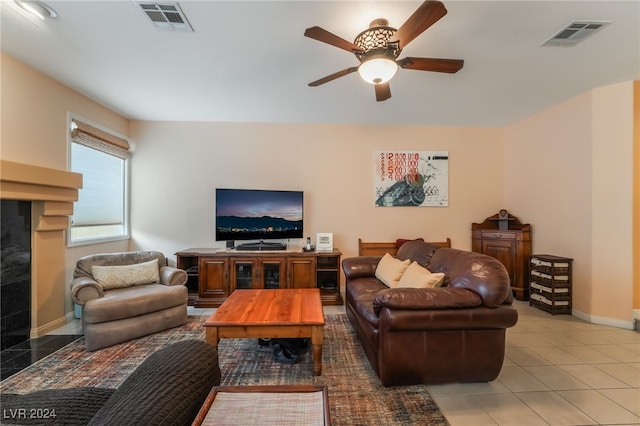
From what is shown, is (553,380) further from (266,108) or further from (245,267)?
(266,108)

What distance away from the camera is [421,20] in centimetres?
172

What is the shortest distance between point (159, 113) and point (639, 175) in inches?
238

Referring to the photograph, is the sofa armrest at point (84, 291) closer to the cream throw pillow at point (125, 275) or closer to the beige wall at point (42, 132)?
the cream throw pillow at point (125, 275)

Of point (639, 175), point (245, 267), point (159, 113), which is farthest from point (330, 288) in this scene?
point (639, 175)

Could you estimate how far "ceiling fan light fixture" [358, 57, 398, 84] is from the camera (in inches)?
77.0

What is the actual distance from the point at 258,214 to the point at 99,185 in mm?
2136

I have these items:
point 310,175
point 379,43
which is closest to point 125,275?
point 310,175

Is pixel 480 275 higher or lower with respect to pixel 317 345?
higher

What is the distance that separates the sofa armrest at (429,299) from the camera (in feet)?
6.35

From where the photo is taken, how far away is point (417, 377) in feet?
6.60

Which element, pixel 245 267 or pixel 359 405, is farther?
pixel 245 267

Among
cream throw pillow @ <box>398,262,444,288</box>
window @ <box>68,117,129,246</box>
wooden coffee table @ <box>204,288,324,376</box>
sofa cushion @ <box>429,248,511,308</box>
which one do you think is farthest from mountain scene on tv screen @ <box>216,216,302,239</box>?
sofa cushion @ <box>429,248,511,308</box>

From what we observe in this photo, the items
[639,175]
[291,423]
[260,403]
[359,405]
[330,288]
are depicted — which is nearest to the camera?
[291,423]

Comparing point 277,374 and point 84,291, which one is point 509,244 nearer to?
point 277,374
